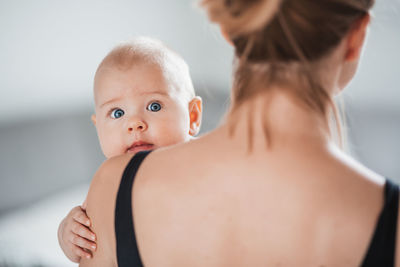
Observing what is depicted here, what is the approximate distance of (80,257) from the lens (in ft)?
3.16

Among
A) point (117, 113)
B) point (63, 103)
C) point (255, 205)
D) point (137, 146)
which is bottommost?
point (255, 205)

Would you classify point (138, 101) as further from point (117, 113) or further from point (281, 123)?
point (281, 123)

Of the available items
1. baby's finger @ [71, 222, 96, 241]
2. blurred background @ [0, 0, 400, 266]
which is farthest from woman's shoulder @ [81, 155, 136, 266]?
blurred background @ [0, 0, 400, 266]

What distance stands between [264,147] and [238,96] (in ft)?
0.33

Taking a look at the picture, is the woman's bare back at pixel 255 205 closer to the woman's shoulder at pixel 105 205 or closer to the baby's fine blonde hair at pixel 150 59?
the woman's shoulder at pixel 105 205

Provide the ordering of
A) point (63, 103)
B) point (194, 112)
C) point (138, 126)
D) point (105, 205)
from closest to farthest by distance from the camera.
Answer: point (105, 205) < point (138, 126) < point (194, 112) < point (63, 103)

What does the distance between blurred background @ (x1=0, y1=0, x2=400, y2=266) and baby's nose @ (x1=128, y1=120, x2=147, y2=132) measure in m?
0.70

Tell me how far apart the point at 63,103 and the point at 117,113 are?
4.60 feet

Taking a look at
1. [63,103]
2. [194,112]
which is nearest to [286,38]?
[194,112]

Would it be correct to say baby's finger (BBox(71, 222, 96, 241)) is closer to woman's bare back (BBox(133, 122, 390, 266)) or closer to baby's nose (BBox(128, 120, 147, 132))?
woman's bare back (BBox(133, 122, 390, 266))

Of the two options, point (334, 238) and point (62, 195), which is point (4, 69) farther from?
point (334, 238)

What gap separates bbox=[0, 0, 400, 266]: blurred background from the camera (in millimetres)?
2025

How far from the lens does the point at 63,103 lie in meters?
2.46

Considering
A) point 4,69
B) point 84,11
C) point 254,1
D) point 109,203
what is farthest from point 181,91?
point 84,11
